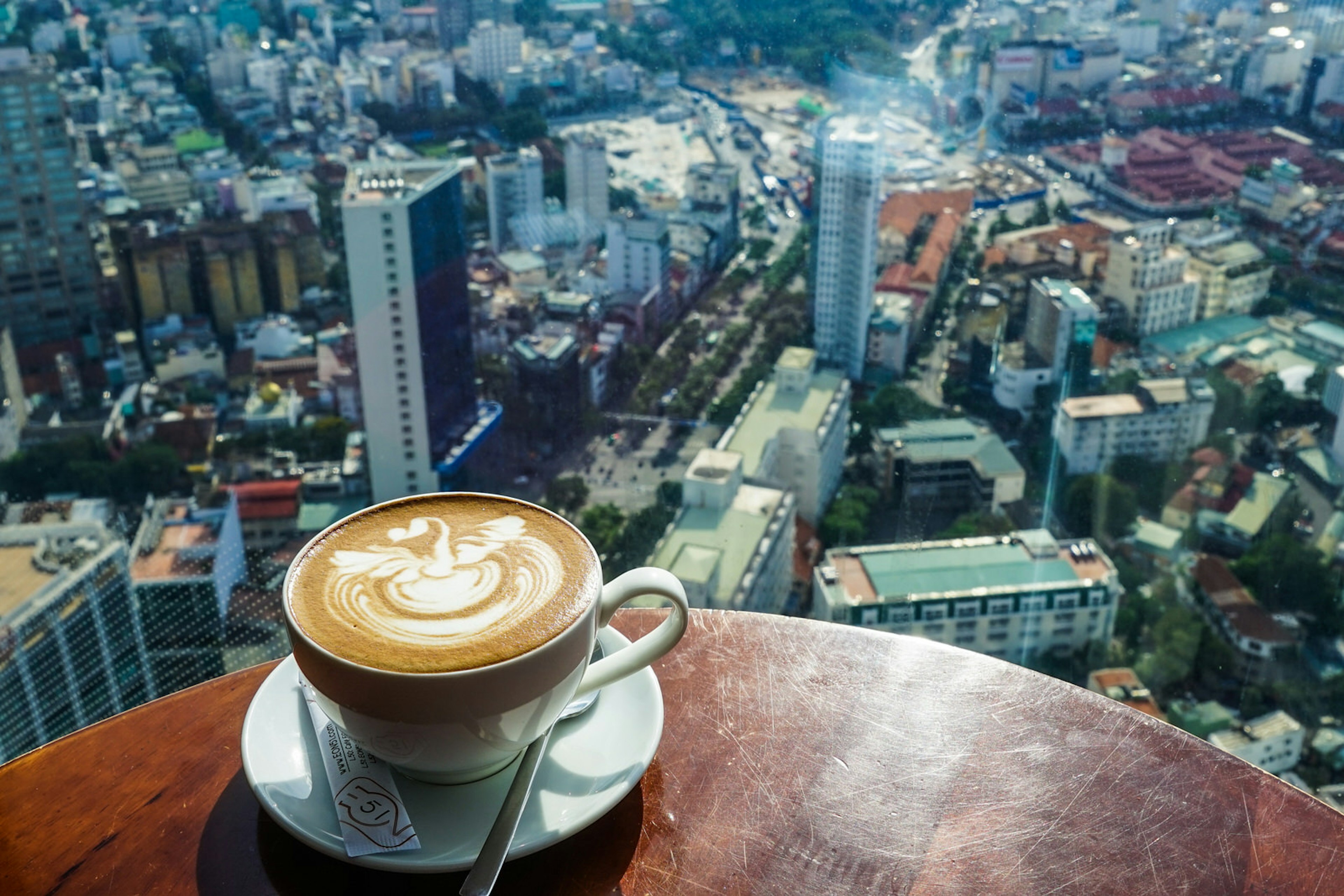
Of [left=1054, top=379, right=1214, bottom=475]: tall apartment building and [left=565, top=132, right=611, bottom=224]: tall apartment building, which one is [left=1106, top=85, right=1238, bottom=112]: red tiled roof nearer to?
[left=1054, top=379, right=1214, bottom=475]: tall apartment building

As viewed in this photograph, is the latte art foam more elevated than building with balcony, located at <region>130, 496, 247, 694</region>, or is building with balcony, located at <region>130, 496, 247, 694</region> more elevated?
the latte art foam

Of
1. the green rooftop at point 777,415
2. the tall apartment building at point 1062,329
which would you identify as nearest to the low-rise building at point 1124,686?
the green rooftop at point 777,415

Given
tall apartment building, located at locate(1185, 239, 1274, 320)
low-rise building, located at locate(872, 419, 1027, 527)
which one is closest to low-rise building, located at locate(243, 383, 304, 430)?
low-rise building, located at locate(872, 419, 1027, 527)

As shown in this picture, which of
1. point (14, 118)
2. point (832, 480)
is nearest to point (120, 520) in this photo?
point (832, 480)

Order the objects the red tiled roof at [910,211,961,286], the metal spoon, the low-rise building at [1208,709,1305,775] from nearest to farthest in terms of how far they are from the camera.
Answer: the metal spoon, the low-rise building at [1208,709,1305,775], the red tiled roof at [910,211,961,286]

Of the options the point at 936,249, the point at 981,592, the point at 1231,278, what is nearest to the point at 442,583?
the point at 981,592

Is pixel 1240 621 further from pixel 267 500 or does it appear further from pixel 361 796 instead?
pixel 361 796
